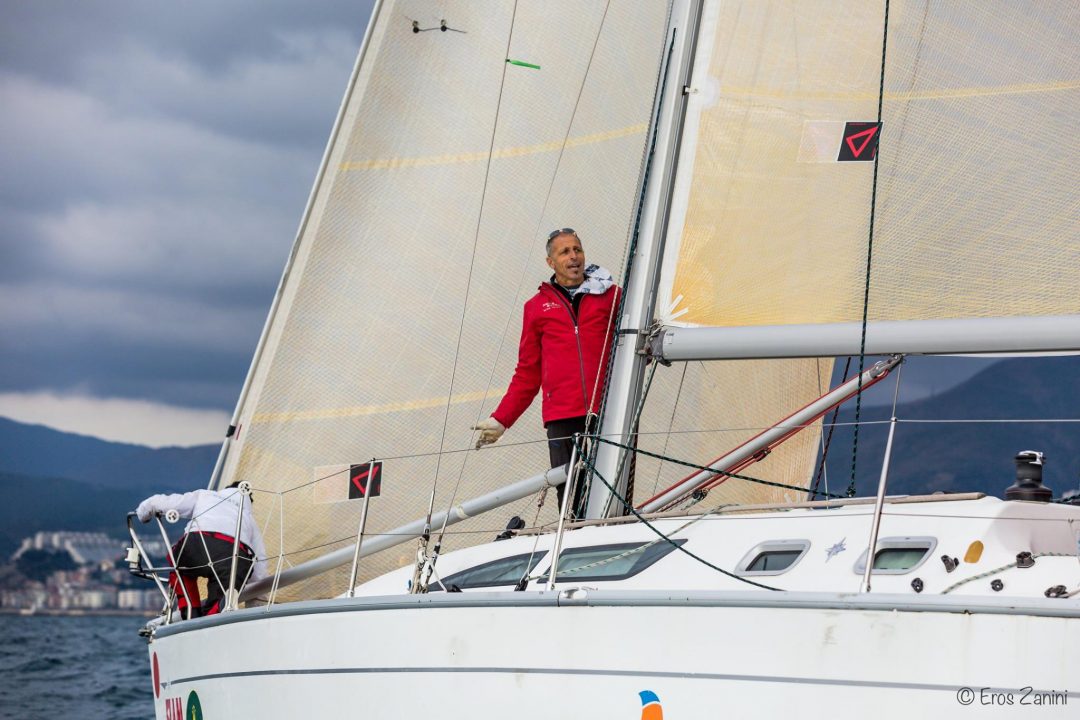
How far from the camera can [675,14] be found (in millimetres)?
6168

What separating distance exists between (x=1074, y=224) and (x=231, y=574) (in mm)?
3424

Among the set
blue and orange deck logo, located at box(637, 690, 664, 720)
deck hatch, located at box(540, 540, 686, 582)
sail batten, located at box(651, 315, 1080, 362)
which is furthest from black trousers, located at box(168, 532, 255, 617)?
blue and orange deck logo, located at box(637, 690, 664, 720)

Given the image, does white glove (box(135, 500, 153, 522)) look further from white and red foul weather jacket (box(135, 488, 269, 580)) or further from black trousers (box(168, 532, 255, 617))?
black trousers (box(168, 532, 255, 617))

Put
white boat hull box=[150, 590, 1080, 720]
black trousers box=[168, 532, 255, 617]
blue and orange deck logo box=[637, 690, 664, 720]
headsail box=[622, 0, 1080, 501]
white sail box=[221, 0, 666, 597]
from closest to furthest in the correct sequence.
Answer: white boat hull box=[150, 590, 1080, 720] → blue and orange deck logo box=[637, 690, 664, 720] → headsail box=[622, 0, 1080, 501] → black trousers box=[168, 532, 255, 617] → white sail box=[221, 0, 666, 597]

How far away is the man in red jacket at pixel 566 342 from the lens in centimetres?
609

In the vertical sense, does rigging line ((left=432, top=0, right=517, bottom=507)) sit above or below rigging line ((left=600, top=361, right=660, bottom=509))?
above

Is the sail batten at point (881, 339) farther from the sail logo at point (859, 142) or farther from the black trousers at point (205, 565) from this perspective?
the black trousers at point (205, 565)

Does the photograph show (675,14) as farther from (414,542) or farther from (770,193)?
(414,542)

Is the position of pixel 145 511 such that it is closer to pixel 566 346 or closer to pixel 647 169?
pixel 566 346

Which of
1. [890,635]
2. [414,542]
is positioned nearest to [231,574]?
[414,542]

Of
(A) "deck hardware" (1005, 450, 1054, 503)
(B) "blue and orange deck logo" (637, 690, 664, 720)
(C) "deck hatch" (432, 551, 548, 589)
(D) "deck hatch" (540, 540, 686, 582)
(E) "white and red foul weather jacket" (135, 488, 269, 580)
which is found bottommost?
(B) "blue and orange deck logo" (637, 690, 664, 720)

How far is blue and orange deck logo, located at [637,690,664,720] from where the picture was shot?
4289 mm

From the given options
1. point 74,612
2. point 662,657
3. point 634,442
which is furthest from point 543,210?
point 74,612

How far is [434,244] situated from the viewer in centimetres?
722
